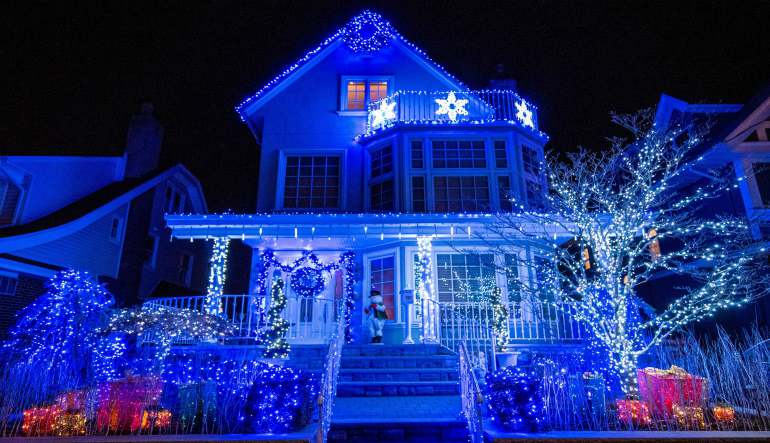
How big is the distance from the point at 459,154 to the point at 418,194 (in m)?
1.75

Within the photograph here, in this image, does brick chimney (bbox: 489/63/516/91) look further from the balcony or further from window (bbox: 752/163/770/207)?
window (bbox: 752/163/770/207)

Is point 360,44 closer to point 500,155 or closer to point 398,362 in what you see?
point 500,155

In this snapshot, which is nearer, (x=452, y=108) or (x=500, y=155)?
(x=500, y=155)

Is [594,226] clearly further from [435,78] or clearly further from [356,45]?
[356,45]

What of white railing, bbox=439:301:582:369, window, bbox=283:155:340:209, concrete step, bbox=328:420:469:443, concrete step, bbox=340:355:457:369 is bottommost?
concrete step, bbox=328:420:469:443

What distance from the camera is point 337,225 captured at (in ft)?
36.2

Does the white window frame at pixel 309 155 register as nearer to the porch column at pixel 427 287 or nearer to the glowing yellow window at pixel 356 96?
the glowing yellow window at pixel 356 96

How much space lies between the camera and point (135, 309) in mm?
8539

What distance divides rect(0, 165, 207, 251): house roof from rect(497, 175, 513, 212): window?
11842mm

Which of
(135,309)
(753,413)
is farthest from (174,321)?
(753,413)

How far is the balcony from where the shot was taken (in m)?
13.1

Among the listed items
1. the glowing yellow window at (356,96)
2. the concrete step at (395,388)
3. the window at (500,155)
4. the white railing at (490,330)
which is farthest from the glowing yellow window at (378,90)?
the concrete step at (395,388)

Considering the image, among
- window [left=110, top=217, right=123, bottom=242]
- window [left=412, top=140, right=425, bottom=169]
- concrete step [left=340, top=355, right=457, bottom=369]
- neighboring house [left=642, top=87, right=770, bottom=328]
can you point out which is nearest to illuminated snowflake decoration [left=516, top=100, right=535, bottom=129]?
window [left=412, top=140, right=425, bottom=169]

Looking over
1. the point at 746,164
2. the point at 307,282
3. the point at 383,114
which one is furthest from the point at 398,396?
the point at 746,164
